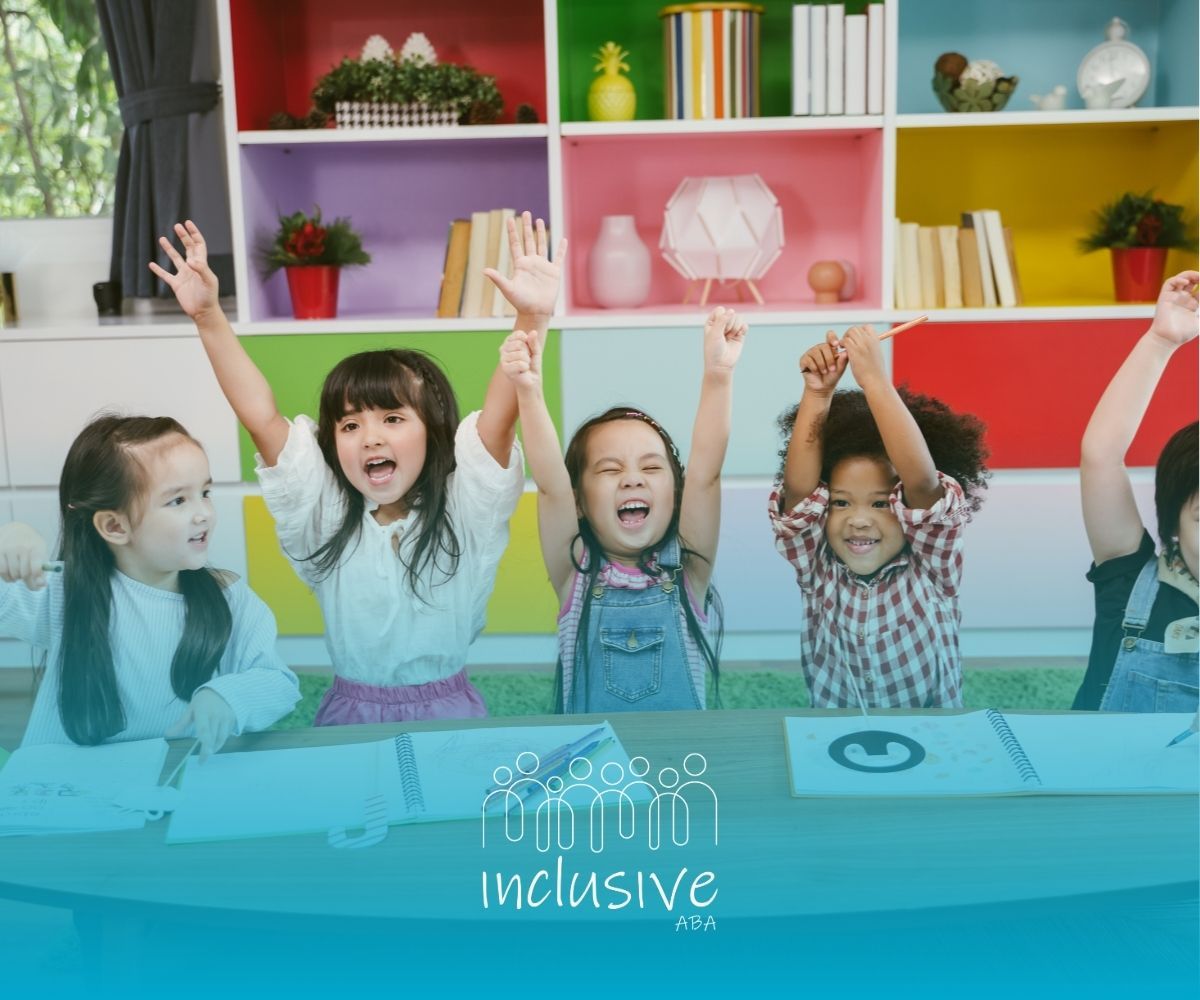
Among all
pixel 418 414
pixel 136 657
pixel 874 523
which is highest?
pixel 418 414

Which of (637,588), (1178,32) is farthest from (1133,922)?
(1178,32)

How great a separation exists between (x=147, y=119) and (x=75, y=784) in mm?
771

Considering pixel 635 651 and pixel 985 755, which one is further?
pixel 635 651

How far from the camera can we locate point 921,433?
1229mm

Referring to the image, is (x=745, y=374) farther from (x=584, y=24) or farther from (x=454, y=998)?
(x=584, y=24)

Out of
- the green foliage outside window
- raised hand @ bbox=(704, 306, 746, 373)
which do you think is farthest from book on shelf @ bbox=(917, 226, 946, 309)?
the green foliage outside window

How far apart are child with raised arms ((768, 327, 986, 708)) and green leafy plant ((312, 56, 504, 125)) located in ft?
3.38

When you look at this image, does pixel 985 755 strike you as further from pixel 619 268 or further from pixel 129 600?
pixel 619 268

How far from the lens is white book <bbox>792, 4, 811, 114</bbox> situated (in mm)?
2004

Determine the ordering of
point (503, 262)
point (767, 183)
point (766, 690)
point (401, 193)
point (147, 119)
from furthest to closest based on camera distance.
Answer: point (767, 183) < point (401, 193) < point (503, 262) < point (147, 119) < point (766, 690)

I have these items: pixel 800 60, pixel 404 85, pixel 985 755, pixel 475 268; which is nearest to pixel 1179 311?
pixel 985 755

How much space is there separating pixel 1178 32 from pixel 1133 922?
168cm

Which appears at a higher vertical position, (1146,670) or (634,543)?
(634,543)

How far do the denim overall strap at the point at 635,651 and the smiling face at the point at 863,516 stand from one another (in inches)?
6.7
